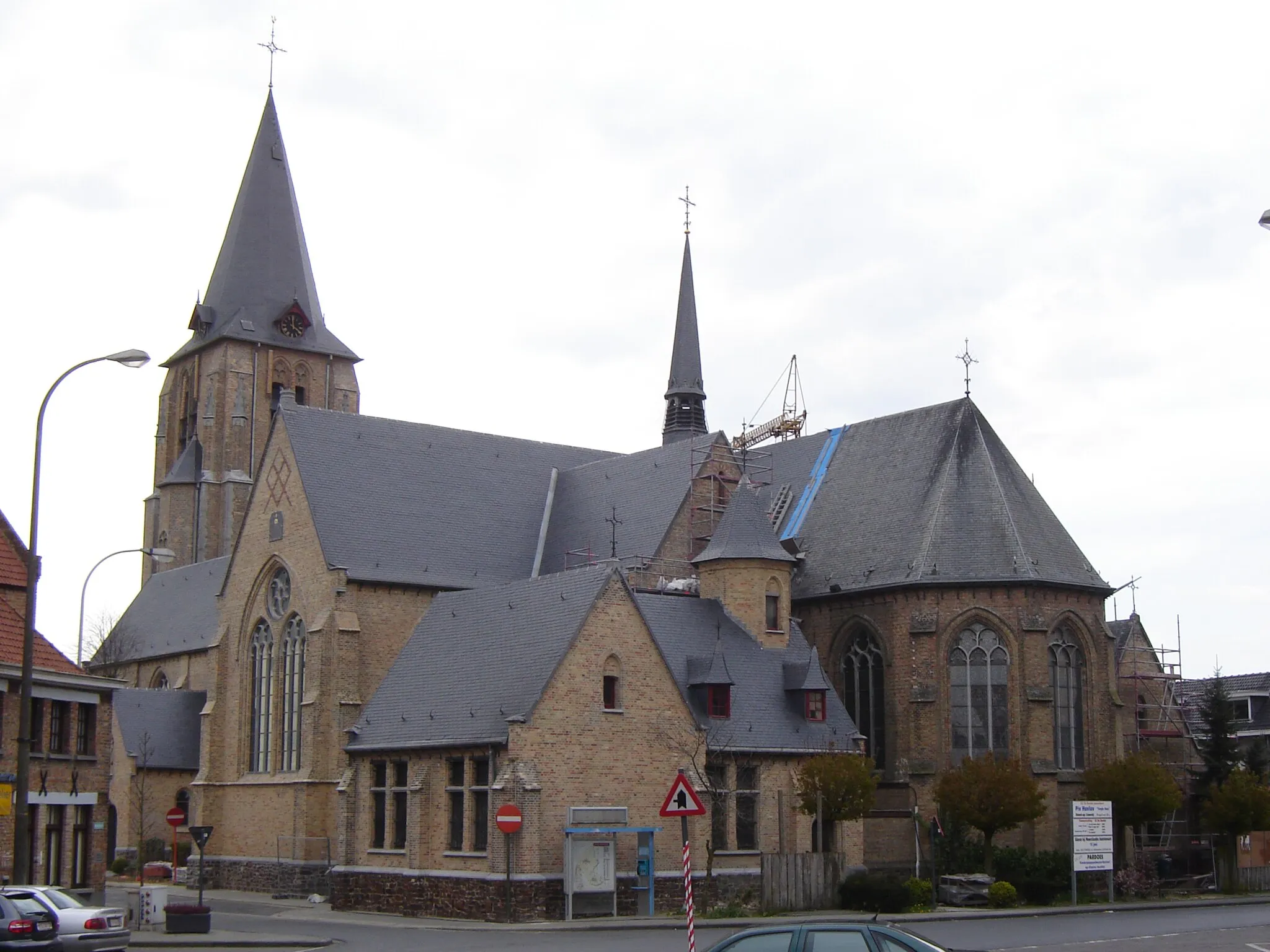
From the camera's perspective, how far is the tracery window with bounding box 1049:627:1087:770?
47938 millimetres

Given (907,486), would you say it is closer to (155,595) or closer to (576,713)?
(576,713)

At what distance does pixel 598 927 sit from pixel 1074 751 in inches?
807

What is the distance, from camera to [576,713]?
1452 inches

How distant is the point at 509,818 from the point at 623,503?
18.9m

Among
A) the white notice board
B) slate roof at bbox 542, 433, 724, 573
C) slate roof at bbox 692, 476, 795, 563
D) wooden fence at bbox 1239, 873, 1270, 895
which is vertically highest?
slate roof at bbox 542, 433, 724, 573

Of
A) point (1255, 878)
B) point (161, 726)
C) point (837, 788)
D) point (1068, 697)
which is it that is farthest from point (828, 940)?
point (161, 726)

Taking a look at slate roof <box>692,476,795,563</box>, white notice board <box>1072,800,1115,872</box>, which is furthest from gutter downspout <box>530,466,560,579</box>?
white notice board <box>1072,800,1115,872</box>

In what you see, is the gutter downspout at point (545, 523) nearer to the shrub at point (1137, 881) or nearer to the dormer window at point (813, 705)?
the dormer window at point (813, 705)

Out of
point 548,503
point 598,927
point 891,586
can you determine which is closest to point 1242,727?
point 891,586

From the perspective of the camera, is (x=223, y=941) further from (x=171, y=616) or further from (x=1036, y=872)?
(x=171, y=616)

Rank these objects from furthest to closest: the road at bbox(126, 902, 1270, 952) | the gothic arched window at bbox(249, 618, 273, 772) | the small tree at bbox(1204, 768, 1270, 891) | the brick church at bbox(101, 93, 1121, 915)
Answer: the gothic arched window at bbox(249, 618, 273, 772)
the small tree at bbox(1204, 768, 1270, 891)
the brick church at bbox(101, 93, 1121, 915)
the road at bbox(126, 902, 1270, 952)

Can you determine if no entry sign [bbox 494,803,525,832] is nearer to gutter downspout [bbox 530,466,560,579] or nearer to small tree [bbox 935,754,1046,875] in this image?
small tree [bbox 935,754,1046,875]

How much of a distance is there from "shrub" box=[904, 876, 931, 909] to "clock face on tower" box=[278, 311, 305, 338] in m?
50.4

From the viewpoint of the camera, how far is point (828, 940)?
15789 millimetres
